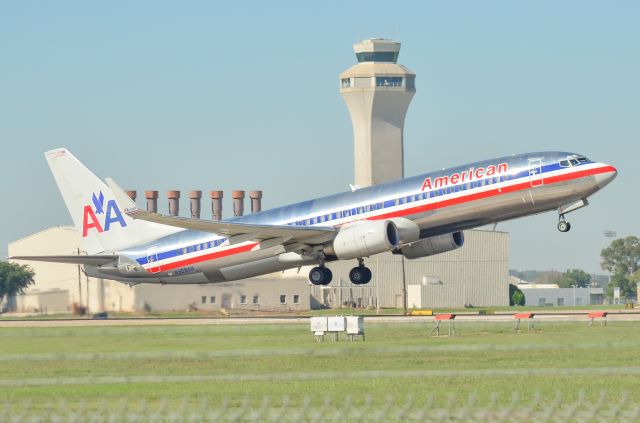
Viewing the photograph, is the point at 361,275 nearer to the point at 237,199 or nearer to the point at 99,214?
the point at 99,214

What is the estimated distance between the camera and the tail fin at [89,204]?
2825 inches

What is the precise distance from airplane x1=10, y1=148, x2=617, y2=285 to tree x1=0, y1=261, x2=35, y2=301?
67.6 ft

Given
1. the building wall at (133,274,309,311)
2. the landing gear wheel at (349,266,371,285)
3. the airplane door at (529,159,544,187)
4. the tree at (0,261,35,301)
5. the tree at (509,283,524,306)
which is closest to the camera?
the airplane door at (529,159,544,187)

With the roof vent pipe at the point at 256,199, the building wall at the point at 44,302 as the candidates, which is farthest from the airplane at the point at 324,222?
the roof vent pipe at the point at 256,199

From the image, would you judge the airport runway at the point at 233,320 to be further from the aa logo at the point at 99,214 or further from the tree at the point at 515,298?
the tree at the point at 515,298

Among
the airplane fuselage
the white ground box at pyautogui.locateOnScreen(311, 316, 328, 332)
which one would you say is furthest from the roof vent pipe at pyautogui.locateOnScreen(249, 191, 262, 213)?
the white ground box at pyautogui.locateOnScreen(311, 316, 328, 332)

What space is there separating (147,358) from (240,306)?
41.2 metres

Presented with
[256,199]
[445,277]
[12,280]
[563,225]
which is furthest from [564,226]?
[256,199]

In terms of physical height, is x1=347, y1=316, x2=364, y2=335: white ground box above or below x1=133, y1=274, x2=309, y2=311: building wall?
below

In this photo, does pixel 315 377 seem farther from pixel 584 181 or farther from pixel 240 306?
pixel 240 306

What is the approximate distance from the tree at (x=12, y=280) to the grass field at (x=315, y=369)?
118 feet

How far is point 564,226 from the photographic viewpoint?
59219 mm

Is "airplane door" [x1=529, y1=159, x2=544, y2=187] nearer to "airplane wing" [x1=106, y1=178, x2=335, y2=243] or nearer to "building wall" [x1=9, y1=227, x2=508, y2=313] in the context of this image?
"airplane wing" [x1=106, y1=178, x2=335, y2=243]

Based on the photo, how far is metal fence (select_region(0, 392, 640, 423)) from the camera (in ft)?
78.6
